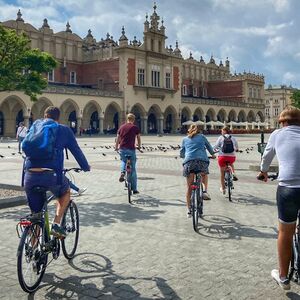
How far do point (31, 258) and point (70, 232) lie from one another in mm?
959

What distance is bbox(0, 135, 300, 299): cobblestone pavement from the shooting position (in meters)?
4.25

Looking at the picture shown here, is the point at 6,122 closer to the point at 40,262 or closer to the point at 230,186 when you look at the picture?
the point at 230,186

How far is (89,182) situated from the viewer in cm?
1210

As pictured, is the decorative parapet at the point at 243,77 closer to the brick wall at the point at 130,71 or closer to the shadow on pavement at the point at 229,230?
the brick wall at the point at 130,71

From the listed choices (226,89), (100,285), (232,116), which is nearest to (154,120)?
(232,116)

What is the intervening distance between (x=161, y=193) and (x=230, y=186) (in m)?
1.69

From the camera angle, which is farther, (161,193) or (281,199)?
(161,193)

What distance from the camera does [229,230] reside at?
21.9 feet

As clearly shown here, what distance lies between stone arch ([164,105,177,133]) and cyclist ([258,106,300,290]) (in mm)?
60925

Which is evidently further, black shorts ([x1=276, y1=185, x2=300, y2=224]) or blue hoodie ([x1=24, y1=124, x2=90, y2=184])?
blue hoodie ([x1=24, y1=124, x2=90, y2=184])

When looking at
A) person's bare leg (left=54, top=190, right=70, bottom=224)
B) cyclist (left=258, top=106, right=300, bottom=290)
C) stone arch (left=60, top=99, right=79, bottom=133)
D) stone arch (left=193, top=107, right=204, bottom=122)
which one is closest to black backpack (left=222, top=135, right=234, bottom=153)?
cyclist (left=258, top=106, right=300, bottom=290)

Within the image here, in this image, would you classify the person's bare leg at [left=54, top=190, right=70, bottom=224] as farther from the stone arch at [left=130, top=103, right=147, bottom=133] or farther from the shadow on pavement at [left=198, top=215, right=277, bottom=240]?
the stone arch at [left=130, top=103, right=147, bottom=133]

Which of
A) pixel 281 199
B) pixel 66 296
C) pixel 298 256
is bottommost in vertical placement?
pixel 66 296

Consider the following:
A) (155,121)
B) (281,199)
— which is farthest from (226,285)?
→ (155,121)
